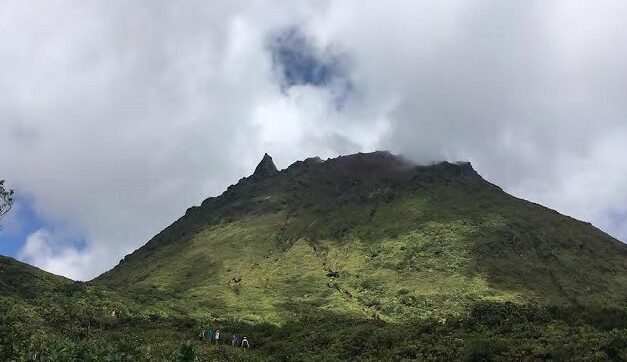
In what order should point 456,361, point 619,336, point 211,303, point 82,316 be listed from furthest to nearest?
point 211,303 → point 82,316 → point 456,361 → point 619,336

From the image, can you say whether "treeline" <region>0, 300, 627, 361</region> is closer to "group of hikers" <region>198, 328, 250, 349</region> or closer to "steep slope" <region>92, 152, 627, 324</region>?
"group of hikers" <region>198, 328, 250, 349</region>

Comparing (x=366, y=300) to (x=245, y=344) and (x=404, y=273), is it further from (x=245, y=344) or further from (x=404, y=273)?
(x=245, y=344)

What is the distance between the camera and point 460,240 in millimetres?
180875

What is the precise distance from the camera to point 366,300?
143 metres

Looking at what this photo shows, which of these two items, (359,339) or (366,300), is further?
(366,300)

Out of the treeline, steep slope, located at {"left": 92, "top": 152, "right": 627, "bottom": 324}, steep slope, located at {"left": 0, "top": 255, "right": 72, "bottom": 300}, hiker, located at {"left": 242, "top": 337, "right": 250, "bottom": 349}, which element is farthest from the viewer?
steep slope, located at {"left": 92, "top": 152, "right": 627, "bottom": 324}

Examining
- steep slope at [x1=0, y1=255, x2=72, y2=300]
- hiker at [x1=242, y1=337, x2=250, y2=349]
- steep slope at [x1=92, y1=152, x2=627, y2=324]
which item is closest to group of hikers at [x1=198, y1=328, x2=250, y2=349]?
hiker at [x1=242, y1=337, x2=250, y2=349]

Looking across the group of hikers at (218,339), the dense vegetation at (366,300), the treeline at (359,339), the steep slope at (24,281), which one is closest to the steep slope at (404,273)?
the dense vegetation at (366,300)

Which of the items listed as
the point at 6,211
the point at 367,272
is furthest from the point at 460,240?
the point at 6,211

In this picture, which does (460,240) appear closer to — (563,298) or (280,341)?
(563,298)

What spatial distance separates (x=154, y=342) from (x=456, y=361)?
36460 millimetres

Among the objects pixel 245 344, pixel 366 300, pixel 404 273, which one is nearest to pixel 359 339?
pixel 245 344

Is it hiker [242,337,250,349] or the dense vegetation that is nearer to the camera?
the dense vegetation

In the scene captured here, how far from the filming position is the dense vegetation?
143 ft
